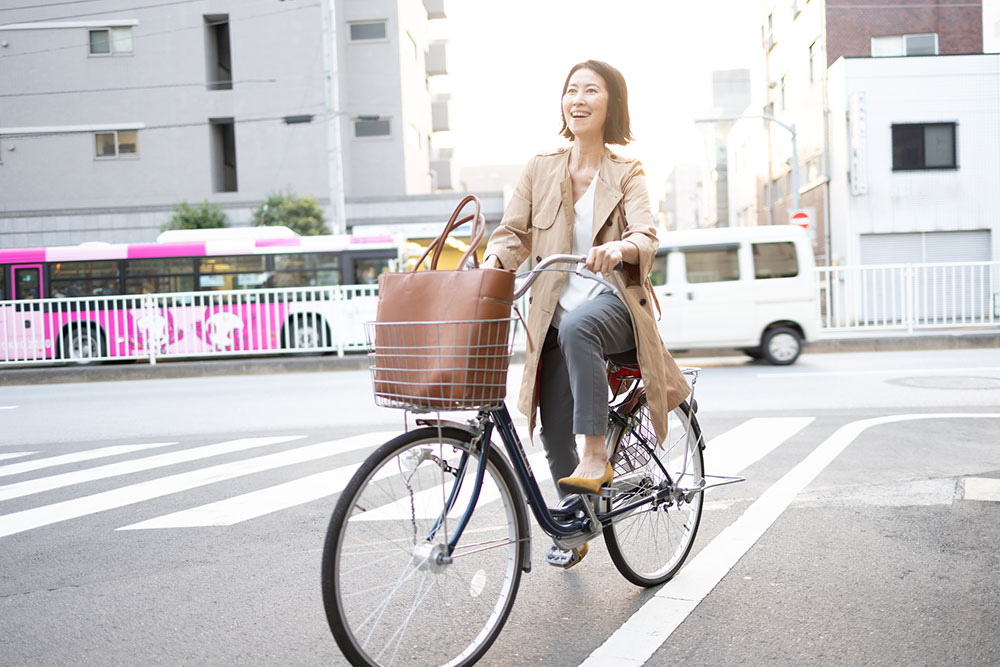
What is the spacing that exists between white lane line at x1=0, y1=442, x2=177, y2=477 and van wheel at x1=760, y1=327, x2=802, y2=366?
29.3ft

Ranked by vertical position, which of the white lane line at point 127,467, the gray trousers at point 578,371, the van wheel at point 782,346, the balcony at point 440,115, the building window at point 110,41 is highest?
the building window at point 110,41

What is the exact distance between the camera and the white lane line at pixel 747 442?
571 centimetres

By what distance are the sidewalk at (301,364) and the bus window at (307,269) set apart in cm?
382

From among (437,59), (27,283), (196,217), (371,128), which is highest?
(437,59)

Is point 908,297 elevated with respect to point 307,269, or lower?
lower

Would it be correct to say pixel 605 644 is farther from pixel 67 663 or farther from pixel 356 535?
pixel 67 663

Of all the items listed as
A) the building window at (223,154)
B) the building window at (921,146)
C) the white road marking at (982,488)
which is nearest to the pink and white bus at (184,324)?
the white road marking at (982,488)

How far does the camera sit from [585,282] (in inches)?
122

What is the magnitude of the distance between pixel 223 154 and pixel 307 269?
61.3ft

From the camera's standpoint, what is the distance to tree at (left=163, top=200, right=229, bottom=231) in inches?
1137

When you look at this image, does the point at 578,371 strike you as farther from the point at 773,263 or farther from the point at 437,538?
the point at 773,263

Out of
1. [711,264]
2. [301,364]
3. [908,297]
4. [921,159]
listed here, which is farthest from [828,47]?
[301,364]

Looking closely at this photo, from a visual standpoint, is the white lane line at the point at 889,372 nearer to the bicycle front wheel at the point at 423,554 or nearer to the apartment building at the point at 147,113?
the bicycle front wheel at the point at 423,554

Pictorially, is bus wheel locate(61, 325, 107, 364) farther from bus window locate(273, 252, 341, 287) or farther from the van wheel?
the van wheel
